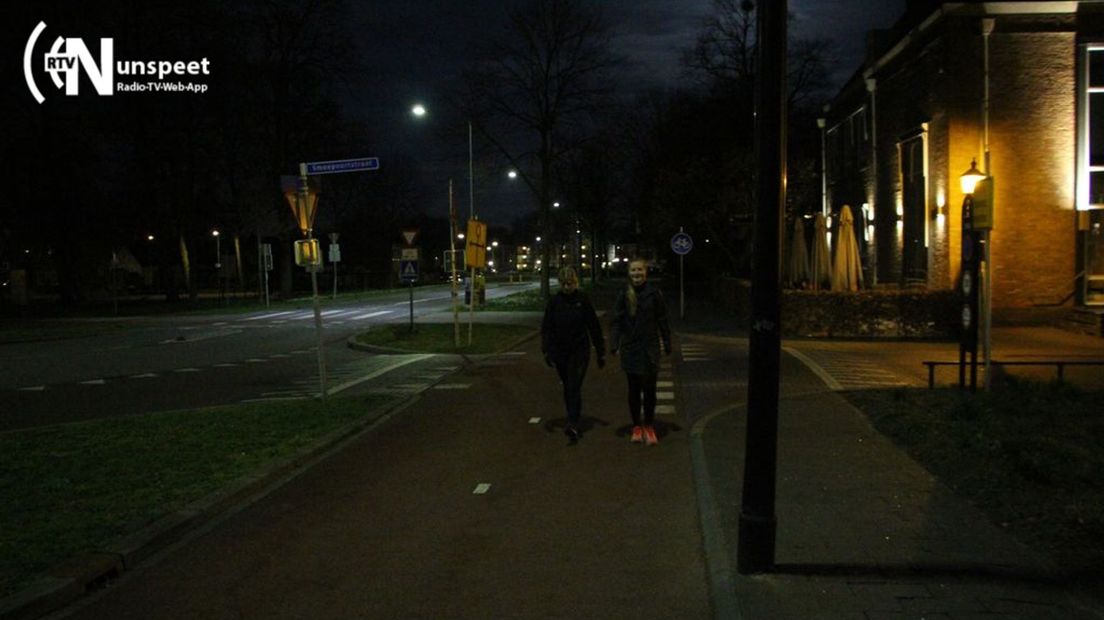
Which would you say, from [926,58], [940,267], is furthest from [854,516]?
[926,58]

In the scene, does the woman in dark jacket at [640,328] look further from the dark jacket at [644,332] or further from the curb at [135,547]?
the curb at [135,547]

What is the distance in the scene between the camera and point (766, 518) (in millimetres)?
5348

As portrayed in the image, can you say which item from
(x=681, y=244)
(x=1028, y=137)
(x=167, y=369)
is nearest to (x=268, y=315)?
(x=681, y=244)

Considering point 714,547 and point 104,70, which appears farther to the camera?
point 104,70

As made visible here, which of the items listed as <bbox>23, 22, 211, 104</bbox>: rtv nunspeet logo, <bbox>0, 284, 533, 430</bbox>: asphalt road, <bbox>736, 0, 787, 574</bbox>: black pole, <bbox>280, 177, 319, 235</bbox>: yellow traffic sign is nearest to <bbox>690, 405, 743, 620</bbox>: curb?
<bbox>736, 0, 787, 574</bbox>: black pole

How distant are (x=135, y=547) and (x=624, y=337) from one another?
189 inches

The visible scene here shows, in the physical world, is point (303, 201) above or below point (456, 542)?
above

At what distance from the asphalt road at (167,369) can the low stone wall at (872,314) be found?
379 inches

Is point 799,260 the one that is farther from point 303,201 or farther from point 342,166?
point 303,201

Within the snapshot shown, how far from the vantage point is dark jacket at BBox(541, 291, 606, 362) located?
9.58 metres

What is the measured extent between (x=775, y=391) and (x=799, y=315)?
18.0 m

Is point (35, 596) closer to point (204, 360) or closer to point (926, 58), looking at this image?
point (204, 360)

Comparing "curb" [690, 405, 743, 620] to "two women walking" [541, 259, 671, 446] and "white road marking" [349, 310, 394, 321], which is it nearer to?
"two women walking" [541, 259, 671, 446]

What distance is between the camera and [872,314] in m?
22.0
